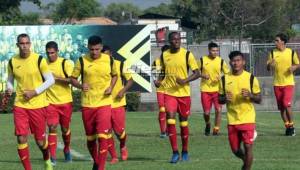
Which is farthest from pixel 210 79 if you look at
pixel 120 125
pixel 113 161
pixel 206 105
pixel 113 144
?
pixel 113 161

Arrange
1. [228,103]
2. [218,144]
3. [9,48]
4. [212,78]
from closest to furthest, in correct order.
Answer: [228,103], [218,144], [212,78], [9,48]

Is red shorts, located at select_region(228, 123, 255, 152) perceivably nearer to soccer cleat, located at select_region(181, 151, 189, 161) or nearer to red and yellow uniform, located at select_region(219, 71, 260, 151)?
red and yellow uniform, located at select_region(219, 71, 260, 151)

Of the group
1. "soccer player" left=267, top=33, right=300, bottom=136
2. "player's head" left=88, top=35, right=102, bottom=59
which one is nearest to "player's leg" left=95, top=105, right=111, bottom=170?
"player's head" left=88, top=35, right=102, bottom=59

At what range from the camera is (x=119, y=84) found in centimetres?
1545

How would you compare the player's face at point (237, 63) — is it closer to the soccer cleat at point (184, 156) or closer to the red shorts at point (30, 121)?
the soccer cleat at point (184, 156)

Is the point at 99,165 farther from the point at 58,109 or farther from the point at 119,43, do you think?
the point at 119,43

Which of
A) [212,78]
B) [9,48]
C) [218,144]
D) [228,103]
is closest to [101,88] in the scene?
[228,103]

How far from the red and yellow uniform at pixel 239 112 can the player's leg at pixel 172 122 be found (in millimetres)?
2374

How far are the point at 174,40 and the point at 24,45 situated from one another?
10.9ft

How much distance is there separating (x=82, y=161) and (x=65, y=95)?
134 centimetres

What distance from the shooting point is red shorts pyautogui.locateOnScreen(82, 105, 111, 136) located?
12.8 m

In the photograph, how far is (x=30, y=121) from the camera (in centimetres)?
1282

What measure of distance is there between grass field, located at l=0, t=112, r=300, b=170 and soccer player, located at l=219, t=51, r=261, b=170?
4.35 feet

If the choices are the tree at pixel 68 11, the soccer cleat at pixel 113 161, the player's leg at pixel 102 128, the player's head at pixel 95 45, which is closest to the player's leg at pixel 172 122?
Result: the soccer cleat at pixel 113 161
